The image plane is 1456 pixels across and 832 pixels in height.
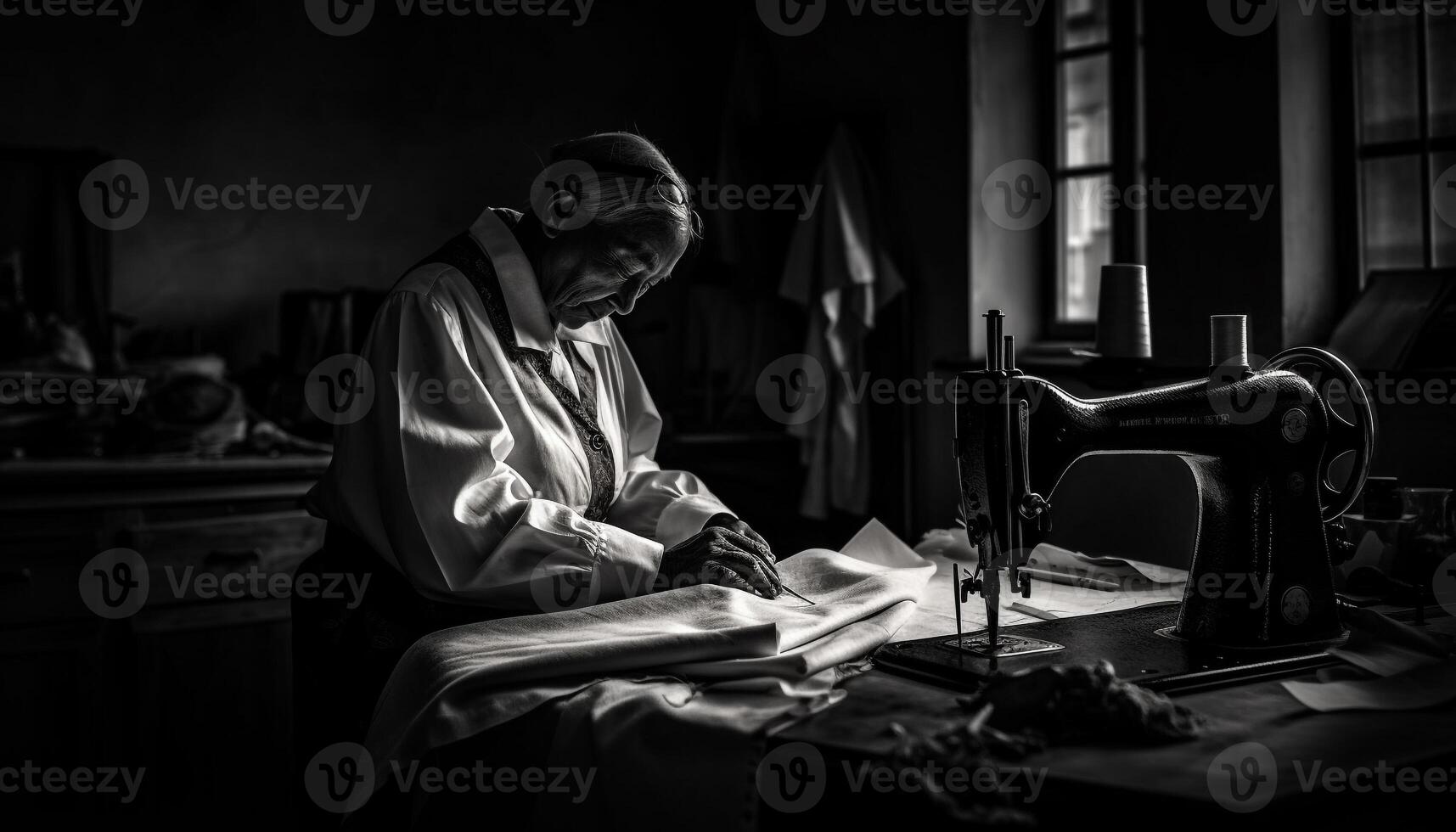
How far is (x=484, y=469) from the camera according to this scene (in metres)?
1.71

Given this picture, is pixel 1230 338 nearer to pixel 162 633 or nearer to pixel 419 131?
pixel 162 633

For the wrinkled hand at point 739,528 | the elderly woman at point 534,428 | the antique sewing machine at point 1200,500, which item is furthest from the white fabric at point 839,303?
the antique sewing machine at point 1200,500

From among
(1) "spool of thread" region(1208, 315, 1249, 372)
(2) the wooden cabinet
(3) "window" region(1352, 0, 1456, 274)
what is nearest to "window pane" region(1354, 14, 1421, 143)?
(3) "window" region(1352, 0, 1456, 274)

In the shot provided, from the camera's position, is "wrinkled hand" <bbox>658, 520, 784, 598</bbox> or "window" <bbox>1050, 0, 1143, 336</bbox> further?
"window" <bbox>1050, 0, 1143, 336</bbox>

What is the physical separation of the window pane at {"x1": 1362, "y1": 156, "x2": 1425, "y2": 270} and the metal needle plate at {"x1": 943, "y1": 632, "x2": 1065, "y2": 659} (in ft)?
7.22

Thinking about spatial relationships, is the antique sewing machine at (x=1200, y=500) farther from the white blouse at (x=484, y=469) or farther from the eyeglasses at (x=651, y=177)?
the eyeglasses at (x=651, y=177)

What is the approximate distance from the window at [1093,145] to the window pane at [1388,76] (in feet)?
2.34

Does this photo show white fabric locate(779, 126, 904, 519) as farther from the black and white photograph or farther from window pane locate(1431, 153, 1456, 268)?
window pane locate(1431, 153, 1456, 268)

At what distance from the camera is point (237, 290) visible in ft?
13.2

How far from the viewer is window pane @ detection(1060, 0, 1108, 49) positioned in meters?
3.87

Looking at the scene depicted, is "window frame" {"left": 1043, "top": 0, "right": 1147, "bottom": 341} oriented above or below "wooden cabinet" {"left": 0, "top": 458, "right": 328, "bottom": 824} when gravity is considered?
above

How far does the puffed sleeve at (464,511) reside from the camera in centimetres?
164

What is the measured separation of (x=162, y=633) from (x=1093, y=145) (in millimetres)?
3362

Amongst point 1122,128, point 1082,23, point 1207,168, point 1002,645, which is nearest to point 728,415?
point 1122,128
